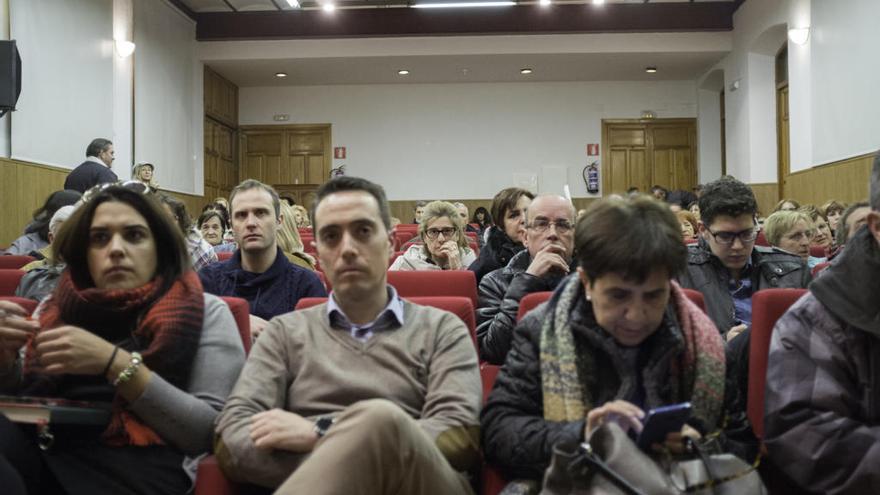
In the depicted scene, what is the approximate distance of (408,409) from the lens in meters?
1.73

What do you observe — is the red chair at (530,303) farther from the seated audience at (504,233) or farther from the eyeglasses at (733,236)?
the seated audience at (504,233)

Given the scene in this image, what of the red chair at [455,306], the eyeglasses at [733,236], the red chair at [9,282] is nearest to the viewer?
the red chair at [455,306]

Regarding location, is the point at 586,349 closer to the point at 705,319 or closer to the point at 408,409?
the point at 705,319

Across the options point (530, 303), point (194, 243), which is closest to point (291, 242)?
point (194, 243)

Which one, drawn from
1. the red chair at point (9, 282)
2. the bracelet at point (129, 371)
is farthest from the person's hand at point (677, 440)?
the red chair at point (9, 282)

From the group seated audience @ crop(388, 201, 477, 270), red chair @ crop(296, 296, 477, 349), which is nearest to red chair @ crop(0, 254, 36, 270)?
seated audience @ crop(388, 201, 477, 270)

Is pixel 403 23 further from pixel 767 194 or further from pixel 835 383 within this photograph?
pixel 835 383

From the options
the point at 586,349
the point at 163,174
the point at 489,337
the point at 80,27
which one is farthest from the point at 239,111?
the point at 586,349

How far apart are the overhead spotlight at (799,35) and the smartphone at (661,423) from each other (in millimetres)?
8705

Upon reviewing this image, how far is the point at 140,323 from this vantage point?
1781mm

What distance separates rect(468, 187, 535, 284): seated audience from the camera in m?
3.55

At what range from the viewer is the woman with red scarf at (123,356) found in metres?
1.65

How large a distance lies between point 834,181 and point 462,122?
679 cm

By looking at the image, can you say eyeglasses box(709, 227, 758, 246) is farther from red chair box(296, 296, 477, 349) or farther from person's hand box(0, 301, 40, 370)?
person's hand box(0, 301, 40, 370)
